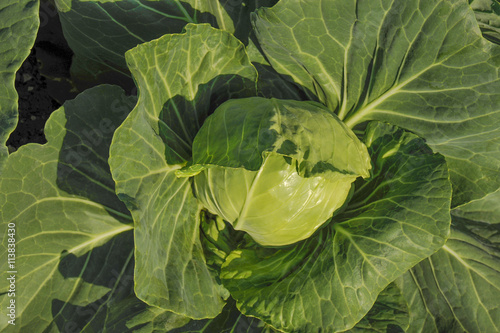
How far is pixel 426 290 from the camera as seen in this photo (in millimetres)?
2928

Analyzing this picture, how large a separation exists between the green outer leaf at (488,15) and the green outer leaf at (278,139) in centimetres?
148

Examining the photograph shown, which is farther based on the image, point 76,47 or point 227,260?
point 76,47

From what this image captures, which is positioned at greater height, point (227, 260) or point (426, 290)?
point (227, 260)

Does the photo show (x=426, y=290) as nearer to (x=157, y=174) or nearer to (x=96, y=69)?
(x=157, y=174)

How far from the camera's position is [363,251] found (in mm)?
2307

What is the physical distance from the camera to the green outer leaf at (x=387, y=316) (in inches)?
102

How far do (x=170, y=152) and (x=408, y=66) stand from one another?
147 cm

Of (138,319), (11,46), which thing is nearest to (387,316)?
(138,319)

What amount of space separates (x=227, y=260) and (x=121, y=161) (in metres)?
0.92

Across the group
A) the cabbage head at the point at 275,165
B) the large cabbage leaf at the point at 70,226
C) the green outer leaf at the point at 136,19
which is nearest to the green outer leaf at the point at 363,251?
the cabbage head at the point at 275,165

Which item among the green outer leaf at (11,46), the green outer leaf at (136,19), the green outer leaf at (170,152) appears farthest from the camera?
the green outer leaf at (136,19)

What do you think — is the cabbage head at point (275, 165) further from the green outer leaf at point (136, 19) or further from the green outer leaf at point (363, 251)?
the green outer leaf at point (136, 19)

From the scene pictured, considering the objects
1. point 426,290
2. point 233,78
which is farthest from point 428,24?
point 426,290

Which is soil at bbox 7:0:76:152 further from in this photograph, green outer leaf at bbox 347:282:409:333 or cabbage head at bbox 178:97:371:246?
green outer leaf at bbox 347:282:409:333
